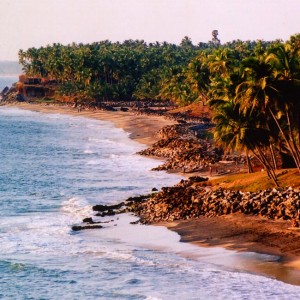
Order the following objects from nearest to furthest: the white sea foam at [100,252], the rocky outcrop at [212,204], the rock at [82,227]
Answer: the white sea foam at [100,252]
the rocky outcrop at [212,204]
the rock at [82,227]

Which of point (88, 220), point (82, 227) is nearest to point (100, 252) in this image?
point (82, 227)

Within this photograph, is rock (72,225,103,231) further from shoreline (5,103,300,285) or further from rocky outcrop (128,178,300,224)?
shoreline (5,103,300,285)

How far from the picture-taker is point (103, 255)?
38.9 metres

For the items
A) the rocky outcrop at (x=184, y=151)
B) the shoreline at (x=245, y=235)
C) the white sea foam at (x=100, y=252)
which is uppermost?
the rocky outcrop at (x=184, y=151)

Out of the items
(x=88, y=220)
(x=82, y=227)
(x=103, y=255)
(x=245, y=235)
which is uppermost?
(x=245, y=235)

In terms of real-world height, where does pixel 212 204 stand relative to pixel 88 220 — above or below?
above

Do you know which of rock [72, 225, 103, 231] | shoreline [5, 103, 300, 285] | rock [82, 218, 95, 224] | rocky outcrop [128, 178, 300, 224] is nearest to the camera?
shoreline [5, 103, 300, 285]

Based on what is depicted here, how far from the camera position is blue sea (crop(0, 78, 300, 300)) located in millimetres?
32625

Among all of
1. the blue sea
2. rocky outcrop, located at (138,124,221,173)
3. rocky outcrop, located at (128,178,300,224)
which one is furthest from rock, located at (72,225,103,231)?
rocky outcrop, located at (138,124,221,173)

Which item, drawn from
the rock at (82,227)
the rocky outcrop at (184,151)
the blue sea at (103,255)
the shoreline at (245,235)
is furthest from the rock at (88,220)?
the rocky outcrop at (184,151)

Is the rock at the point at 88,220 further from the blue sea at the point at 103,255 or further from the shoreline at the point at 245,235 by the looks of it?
the shoreline at the point at 245,235

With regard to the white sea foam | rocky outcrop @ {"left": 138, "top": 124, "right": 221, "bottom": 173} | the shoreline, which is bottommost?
the white sea foam

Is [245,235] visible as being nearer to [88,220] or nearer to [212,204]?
[212,204]

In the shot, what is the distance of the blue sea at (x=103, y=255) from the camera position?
32.6 meters
